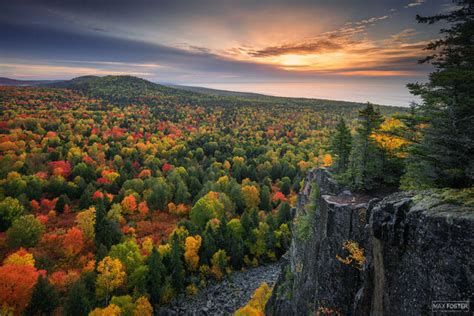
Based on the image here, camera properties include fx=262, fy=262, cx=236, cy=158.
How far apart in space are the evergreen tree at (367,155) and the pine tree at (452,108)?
9.62 m

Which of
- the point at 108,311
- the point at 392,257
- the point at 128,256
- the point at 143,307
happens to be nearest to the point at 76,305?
the point at 108,311

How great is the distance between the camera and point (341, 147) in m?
31.4

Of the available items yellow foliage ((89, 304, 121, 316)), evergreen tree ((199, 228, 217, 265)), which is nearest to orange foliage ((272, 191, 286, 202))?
evergreen tree ((199, 228, 217, 265))

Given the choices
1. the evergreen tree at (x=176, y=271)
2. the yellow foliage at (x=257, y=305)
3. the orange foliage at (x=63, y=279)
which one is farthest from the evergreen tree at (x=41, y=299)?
the yellow foliage at (x=257, y=305)

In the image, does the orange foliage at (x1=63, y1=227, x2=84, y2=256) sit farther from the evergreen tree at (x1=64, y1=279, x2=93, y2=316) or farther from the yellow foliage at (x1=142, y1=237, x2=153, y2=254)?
the evergreen tree at (x1=64, y1=279, x2=93, y2=316)

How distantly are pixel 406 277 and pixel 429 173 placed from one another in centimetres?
611

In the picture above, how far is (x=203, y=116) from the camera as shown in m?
198

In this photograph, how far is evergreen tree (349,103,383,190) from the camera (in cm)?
2441

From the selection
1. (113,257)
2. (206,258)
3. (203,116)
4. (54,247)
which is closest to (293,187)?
(206,258)

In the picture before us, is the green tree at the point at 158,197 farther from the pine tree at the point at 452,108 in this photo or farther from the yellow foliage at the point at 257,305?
the pine tree at the point at 452,108

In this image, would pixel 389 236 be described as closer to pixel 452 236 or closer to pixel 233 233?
pixel 452 236

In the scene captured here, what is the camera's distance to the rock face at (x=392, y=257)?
391 inches

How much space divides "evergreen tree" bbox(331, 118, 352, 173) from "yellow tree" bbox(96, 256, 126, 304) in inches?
1521

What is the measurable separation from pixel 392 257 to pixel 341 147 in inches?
784
